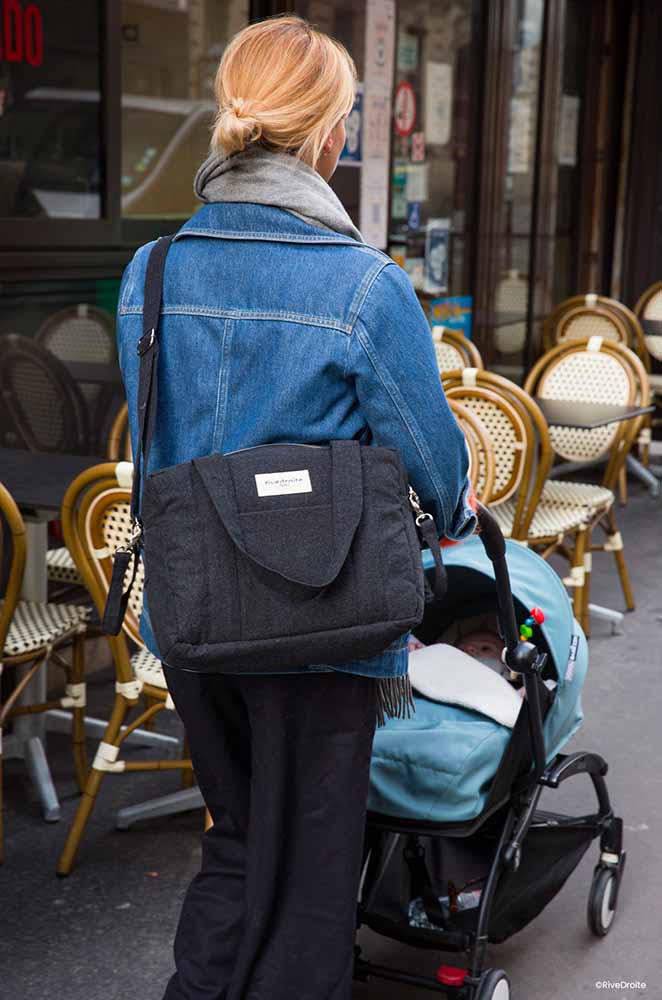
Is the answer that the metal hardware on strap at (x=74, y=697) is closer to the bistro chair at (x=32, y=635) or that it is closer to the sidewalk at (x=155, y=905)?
the bistro chair at (x=32, y=635)

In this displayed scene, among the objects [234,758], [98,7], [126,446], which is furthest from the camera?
[98,7]

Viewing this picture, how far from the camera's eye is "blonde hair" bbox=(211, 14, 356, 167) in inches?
73.9

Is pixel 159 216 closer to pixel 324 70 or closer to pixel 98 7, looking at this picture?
pixel 98 7

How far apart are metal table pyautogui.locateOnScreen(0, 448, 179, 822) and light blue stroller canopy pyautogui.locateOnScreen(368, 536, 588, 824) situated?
1205 millimetres

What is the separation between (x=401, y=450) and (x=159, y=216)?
332 centimetres

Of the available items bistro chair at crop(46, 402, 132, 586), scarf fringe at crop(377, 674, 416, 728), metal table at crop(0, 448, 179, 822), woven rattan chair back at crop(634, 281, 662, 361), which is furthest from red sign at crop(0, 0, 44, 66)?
woven rattan chair back at crop(634, 281, 662, 361)

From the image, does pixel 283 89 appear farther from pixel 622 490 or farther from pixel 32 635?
pixel 622 490

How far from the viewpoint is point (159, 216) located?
4980 millimetres

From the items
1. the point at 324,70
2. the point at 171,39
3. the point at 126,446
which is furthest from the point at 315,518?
the point at 171,39

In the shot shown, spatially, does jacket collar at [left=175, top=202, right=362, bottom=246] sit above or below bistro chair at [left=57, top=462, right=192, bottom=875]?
above

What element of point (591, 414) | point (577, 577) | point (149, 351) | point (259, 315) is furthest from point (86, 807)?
point (591, 414)

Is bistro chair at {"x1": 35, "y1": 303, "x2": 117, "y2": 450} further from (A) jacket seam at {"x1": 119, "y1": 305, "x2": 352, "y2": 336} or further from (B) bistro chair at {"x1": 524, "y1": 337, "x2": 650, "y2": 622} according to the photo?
(A) jacket seam at {"x1": 119, "y1": 305, "x2": 352, "y2": 336}

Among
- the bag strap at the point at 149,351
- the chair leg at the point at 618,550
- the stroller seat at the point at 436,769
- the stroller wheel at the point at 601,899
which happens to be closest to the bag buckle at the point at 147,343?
the bag strap at the point at 149,351

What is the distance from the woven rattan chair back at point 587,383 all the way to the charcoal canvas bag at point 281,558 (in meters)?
3.65
